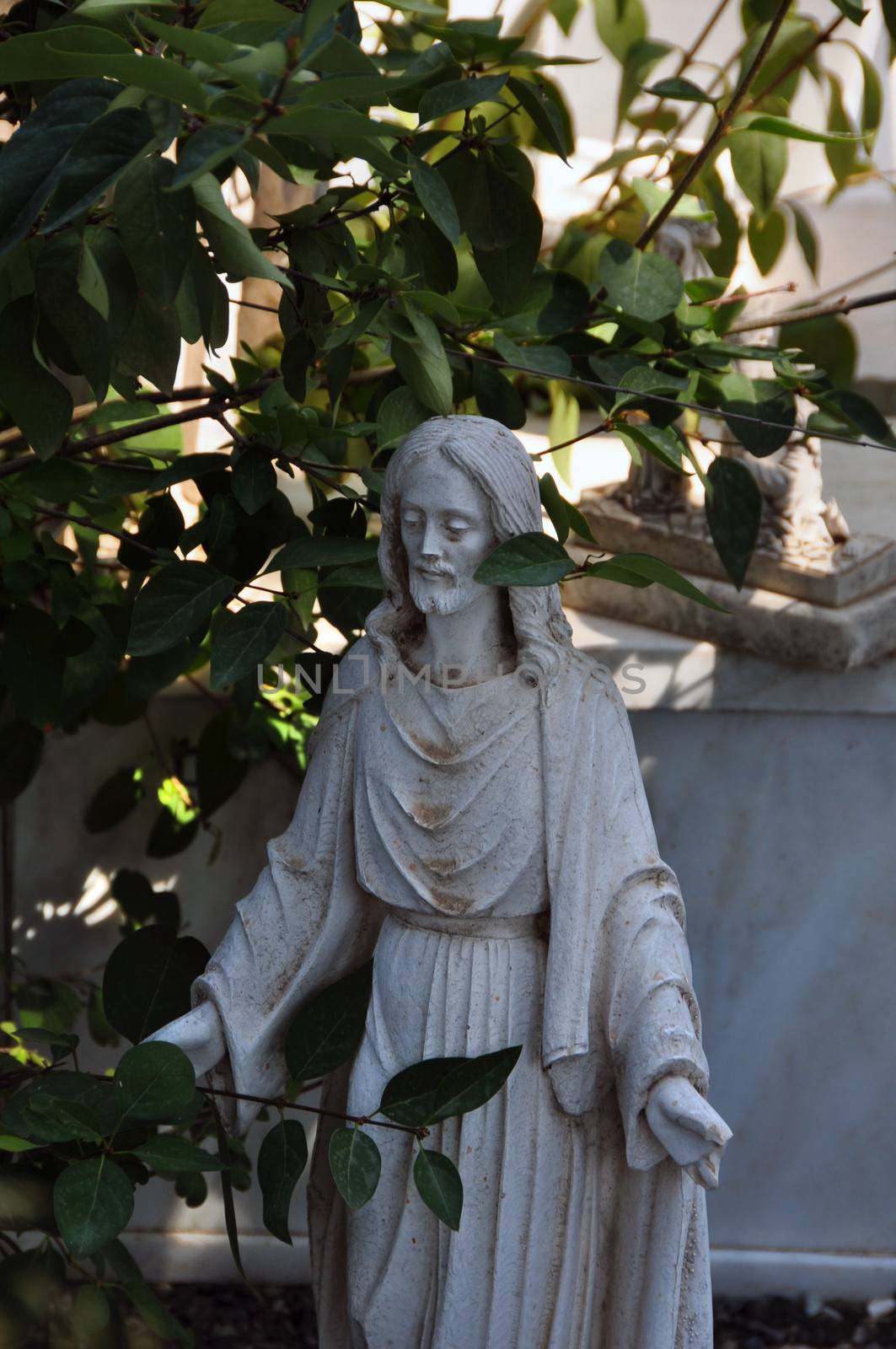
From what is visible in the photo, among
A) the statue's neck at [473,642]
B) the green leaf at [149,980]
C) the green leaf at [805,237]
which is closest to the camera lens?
the statue's neck at [473,642]

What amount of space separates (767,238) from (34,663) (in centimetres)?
146

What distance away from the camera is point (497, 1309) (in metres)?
2.12

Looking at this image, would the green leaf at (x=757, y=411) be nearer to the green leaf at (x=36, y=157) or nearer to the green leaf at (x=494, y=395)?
the green leaf at (x=494, y=395)

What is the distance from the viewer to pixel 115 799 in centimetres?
333

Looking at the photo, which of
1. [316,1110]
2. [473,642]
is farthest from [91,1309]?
[473,642]

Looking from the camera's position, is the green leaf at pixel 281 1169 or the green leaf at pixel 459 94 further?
the green leaf at pixel 281 1169

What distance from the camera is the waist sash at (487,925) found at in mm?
Result: 2139

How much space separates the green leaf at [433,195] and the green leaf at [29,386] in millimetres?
428

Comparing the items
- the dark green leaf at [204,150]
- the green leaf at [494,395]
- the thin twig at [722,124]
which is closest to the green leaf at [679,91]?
the thin twig at [722,124]

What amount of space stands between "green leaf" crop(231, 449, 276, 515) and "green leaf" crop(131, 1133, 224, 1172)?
77 cm

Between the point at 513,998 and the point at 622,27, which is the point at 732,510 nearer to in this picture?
the point at 513,998

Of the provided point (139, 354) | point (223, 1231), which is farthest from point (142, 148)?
point (223, 1231)

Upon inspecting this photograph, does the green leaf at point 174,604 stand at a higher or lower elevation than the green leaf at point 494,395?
lower

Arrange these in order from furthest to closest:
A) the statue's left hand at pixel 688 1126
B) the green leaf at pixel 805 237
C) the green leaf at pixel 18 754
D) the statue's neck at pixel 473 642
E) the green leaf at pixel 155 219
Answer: the green leaf at pixel 805 237 < the green leaf at pixel 18 754 < the statue's neck at pixel 473 642 < the statue's left hand at pixel 688 1126 < the green leaf at pixel 155 219
